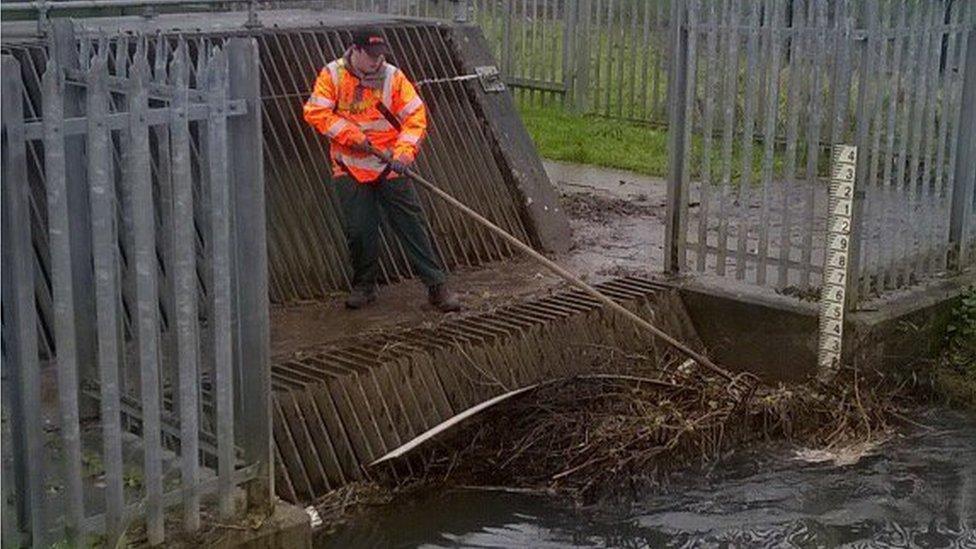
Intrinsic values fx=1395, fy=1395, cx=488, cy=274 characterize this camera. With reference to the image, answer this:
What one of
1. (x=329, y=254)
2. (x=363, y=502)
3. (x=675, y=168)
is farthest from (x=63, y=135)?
(x=675, y=168)

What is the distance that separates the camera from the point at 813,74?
823cm

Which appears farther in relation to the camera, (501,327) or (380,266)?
(380,266)

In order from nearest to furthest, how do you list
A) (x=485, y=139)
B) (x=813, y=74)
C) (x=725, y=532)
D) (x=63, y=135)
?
(x=63, y=135) < (x=725, y=532) < (x=813, y=74) < (x=485, y=139)

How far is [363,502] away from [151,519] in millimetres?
2282

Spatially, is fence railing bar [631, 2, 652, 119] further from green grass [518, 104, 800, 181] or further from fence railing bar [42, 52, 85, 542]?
fence railing bar [42, 52, 85, 542]

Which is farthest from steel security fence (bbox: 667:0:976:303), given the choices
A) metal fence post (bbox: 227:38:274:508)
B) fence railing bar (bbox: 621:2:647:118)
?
fence railing bar (bbox: 621:2:647:118)

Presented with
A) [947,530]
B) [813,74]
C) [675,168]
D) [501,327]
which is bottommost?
[947,530]

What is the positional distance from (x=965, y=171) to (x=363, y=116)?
155 inches

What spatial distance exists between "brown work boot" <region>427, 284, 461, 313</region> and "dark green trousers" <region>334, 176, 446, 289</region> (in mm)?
53

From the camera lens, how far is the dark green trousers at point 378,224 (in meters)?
8.52

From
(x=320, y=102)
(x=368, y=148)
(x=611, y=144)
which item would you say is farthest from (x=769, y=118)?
(x=611, y=144)

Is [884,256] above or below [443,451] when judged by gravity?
above

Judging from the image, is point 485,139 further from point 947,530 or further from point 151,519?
point 151,519

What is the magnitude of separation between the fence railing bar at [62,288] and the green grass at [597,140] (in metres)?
9.16
